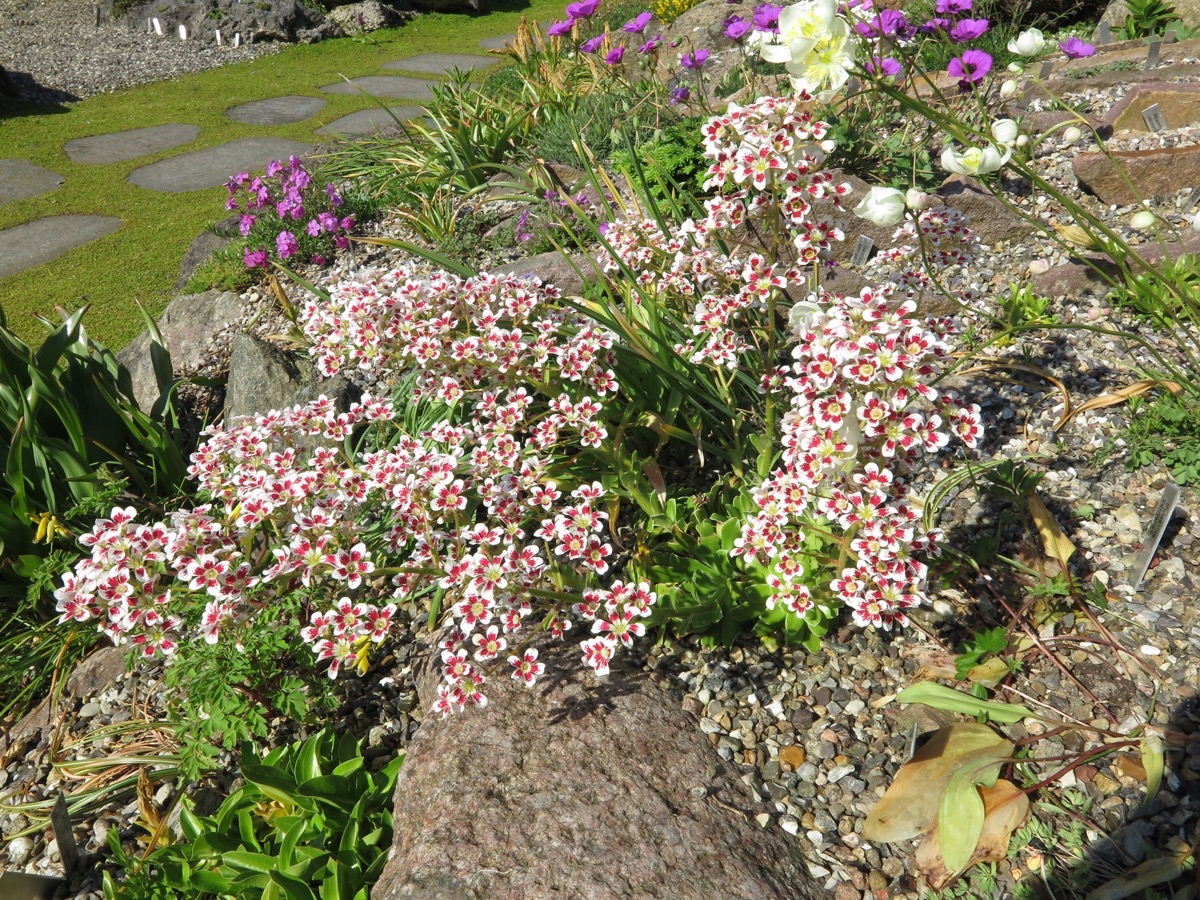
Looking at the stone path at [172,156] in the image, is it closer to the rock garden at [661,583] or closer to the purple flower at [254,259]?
the purple flower at [254,259]

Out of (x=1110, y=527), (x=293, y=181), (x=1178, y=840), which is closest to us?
(x=1178, y=840)

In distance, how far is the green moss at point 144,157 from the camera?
17.6 feet

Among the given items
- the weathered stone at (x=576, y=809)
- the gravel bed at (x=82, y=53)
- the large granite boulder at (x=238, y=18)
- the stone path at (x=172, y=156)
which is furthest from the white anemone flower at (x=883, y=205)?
the large granite boulder at (x=238, y=18)

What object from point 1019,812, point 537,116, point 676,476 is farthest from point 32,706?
point 537,116

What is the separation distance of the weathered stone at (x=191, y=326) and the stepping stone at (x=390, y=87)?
5.08m

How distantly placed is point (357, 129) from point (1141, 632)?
778cm

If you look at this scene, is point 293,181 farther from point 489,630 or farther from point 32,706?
point 489,630

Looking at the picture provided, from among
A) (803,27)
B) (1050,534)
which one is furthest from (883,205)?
(1050,534)

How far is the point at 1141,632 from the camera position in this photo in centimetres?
217

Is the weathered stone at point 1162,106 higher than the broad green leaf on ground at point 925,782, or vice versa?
the weathered stone at point 1162,106

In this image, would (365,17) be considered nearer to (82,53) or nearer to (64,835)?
(82,53)

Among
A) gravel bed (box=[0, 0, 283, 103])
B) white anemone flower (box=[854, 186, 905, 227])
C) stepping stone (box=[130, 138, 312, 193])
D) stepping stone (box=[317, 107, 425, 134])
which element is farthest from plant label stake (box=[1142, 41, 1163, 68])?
gravel bed (box=[0, 0, 283, 103])

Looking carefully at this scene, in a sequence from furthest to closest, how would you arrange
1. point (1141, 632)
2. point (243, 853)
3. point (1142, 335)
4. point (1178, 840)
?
point (1142, 335) < point (1141, 632) < point (243, 853) < point (1178, 840)

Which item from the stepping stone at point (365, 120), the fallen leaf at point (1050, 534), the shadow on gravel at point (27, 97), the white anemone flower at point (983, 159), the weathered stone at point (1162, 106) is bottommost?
the fallen leaf at point (1050, 534)
